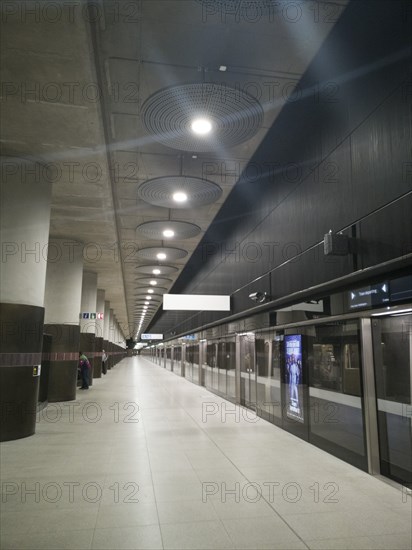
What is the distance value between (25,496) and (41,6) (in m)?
5.66

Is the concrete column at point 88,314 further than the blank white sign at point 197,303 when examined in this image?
Yes

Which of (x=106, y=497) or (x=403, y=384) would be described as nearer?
(x=106, y=497)

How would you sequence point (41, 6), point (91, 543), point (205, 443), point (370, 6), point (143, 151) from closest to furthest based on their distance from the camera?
point (91, 543), point (41, 6), point (370, 6), point (205, 443), point (143, 151)

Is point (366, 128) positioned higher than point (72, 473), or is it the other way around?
point (366, 128)

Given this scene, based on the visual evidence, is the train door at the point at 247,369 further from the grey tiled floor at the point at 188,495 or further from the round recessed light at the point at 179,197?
the round recessed light at the point at 179,197

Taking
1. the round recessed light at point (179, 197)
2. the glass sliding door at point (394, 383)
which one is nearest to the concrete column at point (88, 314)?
the round recessed light at point (179, 197)

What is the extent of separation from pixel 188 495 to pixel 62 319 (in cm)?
991

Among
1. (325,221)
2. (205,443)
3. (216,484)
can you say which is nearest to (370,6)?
(325,221)

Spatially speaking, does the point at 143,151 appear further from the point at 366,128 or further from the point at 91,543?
the point at 91,543

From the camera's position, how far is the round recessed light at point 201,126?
21.2 ft

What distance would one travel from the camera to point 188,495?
5.12m

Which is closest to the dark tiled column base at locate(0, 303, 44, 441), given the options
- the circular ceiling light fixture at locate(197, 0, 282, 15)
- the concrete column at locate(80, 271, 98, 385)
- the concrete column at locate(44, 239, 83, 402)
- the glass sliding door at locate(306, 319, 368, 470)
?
the glass sliding door at locate(306, 319, 368, 470)

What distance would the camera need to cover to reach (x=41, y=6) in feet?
15.9

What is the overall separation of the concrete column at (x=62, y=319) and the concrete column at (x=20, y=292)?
5.47 m
